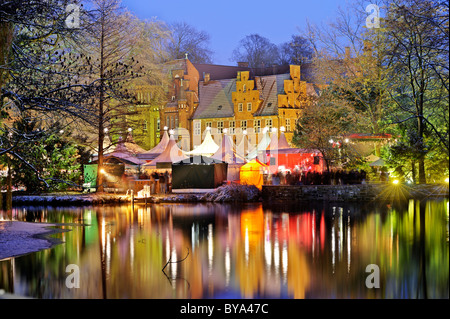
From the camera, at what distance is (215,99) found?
76312mm

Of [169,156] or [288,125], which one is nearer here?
[169,156]

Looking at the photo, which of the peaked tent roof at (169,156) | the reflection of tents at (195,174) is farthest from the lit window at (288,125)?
the reflection of tents at (195,174)

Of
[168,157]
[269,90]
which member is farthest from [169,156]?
[269,90]

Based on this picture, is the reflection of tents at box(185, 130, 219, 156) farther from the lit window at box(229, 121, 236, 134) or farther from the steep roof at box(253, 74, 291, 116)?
the lit window at box(229, 121, 236, 134)

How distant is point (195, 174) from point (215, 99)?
130 ft

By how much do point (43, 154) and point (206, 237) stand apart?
18828 mm

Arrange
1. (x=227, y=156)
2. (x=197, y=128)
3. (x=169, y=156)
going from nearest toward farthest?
(x=227, y=156) → (x=169, y=156) → (x=197, y=128)

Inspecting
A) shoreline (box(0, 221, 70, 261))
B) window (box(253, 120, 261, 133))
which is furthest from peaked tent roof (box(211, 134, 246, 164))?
shoreline (box(0, 221, 70, 261))

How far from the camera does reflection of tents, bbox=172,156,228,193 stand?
3781 cm

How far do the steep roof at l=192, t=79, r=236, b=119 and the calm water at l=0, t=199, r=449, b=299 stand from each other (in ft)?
177

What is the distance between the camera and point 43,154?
3180 cm

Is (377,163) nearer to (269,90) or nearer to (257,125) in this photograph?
(257,125)

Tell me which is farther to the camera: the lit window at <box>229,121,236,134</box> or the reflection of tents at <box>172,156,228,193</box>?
the lit window at <box>229,121,236,134</box>
